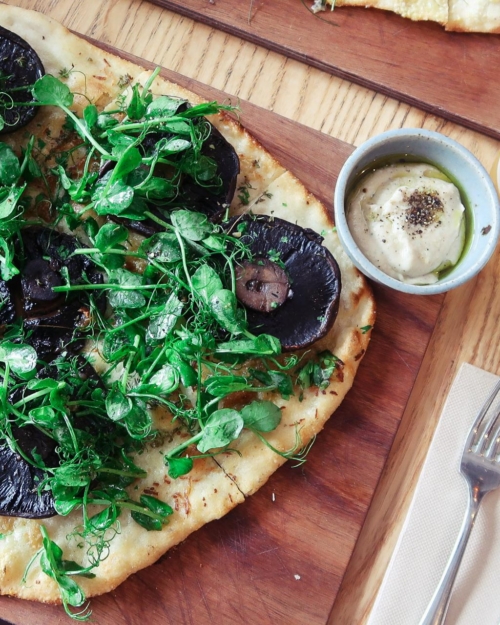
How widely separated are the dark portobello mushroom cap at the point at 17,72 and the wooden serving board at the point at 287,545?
1941mm

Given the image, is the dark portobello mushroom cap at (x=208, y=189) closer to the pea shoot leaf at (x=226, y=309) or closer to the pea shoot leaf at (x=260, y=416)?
the pea shoot leaf at (x=226, y=309)

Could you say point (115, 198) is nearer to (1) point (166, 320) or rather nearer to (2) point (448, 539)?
(1) point (166, 320)

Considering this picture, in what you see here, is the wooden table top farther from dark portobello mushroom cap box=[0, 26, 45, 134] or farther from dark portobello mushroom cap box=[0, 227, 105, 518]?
dark portobello mushroom cap box=[0, 227, 105, 518]

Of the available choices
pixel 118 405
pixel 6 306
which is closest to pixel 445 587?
pixel 118 405

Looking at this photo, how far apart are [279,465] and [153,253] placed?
3.53 feet

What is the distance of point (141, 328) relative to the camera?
2.89m

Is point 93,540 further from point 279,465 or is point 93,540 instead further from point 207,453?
point 279,465

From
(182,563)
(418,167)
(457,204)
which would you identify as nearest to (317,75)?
(418,167)

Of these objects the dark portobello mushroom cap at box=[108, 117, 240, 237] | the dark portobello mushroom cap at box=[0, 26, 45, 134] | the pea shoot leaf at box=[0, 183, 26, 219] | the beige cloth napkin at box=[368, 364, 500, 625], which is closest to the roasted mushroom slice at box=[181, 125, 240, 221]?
the dark portobello mushroom cap at box=[108, 117, 240, 237]

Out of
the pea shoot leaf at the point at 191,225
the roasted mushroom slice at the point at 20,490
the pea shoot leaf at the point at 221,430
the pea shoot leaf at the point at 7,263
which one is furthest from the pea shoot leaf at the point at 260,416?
the pea shoot leaf at the point at 7,263

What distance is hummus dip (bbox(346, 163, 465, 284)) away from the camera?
295cm

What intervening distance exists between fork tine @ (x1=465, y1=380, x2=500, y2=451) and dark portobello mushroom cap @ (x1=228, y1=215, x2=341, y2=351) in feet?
2.98

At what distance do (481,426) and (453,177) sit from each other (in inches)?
47.2

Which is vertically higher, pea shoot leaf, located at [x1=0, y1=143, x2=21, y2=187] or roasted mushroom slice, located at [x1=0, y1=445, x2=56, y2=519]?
pea shoot leaf, located at [x1=0, y1=143, x2=21, y2=187]
